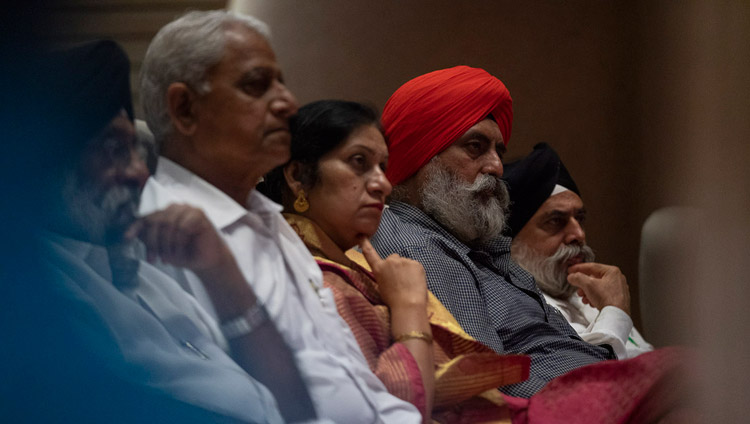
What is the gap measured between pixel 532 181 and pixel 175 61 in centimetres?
67

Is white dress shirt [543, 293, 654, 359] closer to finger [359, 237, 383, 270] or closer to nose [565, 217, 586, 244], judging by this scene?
nose [565, 217, 586, 244]

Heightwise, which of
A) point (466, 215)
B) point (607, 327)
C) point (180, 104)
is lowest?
point (607, 327)

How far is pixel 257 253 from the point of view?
724 mm

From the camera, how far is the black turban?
1.12m

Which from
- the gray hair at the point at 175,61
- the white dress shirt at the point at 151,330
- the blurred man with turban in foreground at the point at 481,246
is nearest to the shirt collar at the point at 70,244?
the white dress shirt at the point at 151,330

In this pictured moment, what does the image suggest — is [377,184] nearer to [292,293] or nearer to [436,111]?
[292,293]

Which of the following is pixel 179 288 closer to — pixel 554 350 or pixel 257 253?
pixel 257 253

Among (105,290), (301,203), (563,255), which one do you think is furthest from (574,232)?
(105,290)

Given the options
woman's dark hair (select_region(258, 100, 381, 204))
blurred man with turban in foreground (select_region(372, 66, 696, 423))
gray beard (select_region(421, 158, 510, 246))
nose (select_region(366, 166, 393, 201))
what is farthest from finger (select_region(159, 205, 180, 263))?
gray beard (select_region(421, 158, 510, 246))

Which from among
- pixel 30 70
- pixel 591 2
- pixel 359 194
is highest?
pixel 591 2

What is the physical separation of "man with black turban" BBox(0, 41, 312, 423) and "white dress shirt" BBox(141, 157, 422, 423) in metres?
0.02

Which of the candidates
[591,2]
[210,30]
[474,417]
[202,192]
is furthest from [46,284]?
[591,2]

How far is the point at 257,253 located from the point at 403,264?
0.82 ft

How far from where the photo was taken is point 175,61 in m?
0.69
